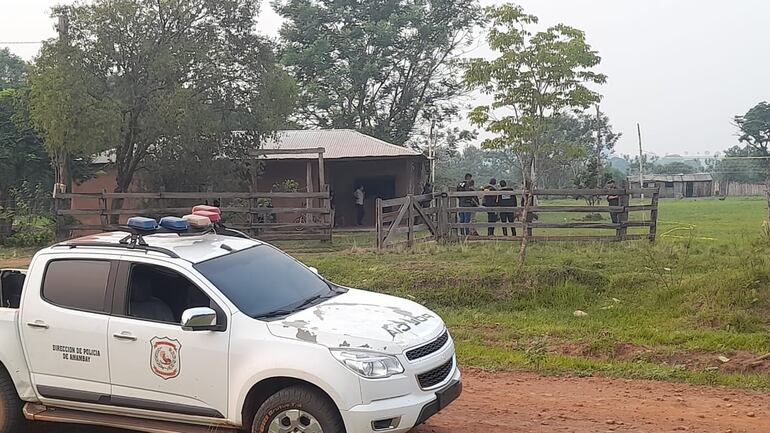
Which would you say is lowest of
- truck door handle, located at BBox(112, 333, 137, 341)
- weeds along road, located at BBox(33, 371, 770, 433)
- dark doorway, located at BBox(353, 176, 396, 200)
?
weeds along road, located at BBox(33, 371, 770, 433)

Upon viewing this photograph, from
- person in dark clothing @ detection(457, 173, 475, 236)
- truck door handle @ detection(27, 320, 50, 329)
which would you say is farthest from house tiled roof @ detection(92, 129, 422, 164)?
truck door handle @ detection(27, 320, 50, 329)

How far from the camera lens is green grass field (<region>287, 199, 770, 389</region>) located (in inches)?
343

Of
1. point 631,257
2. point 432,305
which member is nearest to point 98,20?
point 432,305

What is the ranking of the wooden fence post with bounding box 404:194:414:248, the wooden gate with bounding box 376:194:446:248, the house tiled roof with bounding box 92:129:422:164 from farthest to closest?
1. the house tiled roof with bounding box 92:129:422:164
2. the wooden fence post with bounding box 404:194:414:248
3. the wooden gate with bounding box 376:194:446:248

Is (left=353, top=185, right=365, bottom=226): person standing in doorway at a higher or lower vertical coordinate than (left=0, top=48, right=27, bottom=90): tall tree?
lower

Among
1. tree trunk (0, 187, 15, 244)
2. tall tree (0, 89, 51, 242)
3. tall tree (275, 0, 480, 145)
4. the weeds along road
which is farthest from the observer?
tall tree (275, 0, 480, 145)

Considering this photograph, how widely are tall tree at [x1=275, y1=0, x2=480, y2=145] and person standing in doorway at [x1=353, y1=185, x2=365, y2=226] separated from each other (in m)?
13.7

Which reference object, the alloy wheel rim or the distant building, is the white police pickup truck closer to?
the alloy wheel rim

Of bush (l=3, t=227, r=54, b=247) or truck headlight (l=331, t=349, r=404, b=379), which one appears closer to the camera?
truck headlight (l=331, t=349, r=404, b=379)

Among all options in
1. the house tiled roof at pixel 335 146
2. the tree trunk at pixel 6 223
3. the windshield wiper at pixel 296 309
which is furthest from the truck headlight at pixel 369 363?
the house tiled roof at pixel 335 146

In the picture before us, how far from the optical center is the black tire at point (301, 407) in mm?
5176

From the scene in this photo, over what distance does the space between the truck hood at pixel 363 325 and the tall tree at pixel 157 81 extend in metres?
15.9

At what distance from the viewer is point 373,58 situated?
41812 mm

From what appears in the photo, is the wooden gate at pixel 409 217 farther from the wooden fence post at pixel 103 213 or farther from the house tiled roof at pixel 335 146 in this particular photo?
the wooden fence post at pixel 103 213
